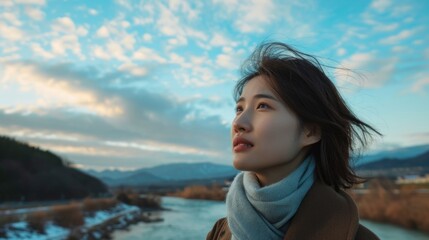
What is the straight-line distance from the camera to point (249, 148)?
1.25 metres

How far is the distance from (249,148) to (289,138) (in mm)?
129

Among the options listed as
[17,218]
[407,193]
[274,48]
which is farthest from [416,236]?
[274,48]

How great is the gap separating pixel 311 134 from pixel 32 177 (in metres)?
37.0

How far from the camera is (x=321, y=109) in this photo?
129 centimetres

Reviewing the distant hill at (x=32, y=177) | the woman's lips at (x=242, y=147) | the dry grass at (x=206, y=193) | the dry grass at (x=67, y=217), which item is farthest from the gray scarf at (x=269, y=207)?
the dry grass at (x=206, y=193)

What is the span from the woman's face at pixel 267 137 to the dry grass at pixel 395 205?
19.5 m

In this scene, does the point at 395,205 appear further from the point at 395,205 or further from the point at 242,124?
the point at 242,124

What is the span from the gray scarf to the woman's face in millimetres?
59

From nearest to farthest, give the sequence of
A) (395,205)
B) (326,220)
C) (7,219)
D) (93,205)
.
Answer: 1. (326,220)
2. (7,219)
3. (395,205)
4. (93,205)

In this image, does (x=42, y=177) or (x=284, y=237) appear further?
(x=42, y=177)

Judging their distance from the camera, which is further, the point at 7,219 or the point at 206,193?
the point at 206,193

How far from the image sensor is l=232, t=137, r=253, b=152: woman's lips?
1.25 meters

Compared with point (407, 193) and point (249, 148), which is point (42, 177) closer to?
point (407, 193)

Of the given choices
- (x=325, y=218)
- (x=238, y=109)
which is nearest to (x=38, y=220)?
(x=238, y=109)
